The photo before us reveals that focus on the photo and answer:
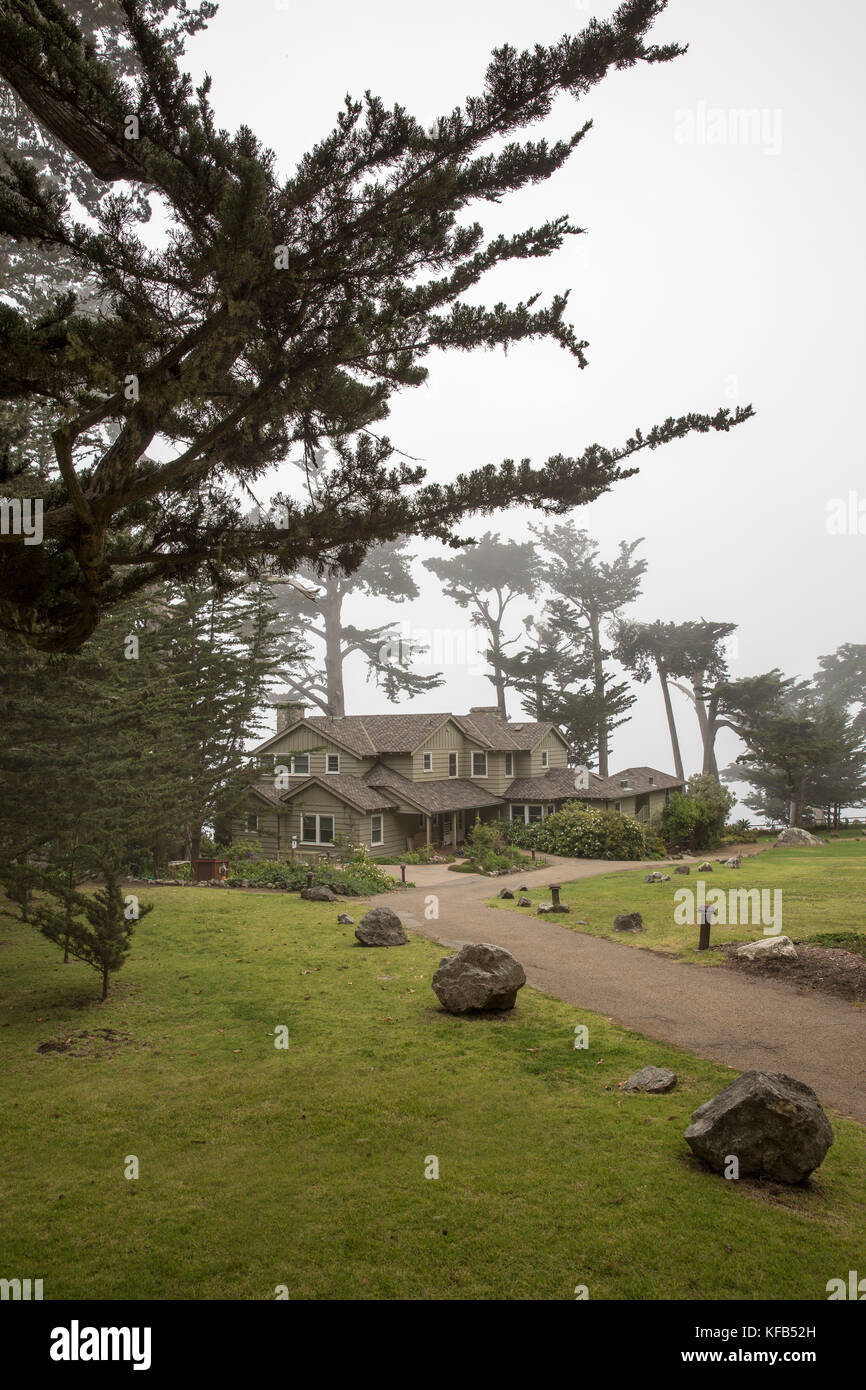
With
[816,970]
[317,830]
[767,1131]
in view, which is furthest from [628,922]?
[317,830]

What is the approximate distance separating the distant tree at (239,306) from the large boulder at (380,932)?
10186 millimetres

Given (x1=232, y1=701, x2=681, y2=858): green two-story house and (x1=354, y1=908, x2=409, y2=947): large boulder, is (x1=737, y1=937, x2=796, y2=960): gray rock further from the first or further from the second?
(x1=232, y1=701, x2=681, y2=858): green two-story house

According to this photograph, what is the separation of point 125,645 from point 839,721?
42.7 metres

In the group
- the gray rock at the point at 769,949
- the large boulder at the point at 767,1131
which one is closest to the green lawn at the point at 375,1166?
the large boulder at the point at 767,1131

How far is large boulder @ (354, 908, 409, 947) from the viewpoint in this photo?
16109 mm

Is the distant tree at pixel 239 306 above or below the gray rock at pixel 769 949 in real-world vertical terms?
above

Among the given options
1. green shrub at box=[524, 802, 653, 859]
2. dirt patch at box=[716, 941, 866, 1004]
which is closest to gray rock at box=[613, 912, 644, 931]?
dirt patch at box=[716, 941, 866, 1004]

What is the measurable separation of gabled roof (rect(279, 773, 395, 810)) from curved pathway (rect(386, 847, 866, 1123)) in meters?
12.1

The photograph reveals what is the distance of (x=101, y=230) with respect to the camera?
21.8 ft

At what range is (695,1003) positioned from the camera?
11.9 m

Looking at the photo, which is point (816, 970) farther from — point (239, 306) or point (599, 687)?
point (599, 687)

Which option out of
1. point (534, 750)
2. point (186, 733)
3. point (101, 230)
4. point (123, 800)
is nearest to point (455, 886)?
point (186, 733)

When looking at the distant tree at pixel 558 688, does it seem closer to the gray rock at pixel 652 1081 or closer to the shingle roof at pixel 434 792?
the shingle roof at pixel 434 792

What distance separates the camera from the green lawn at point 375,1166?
18.1 feet
